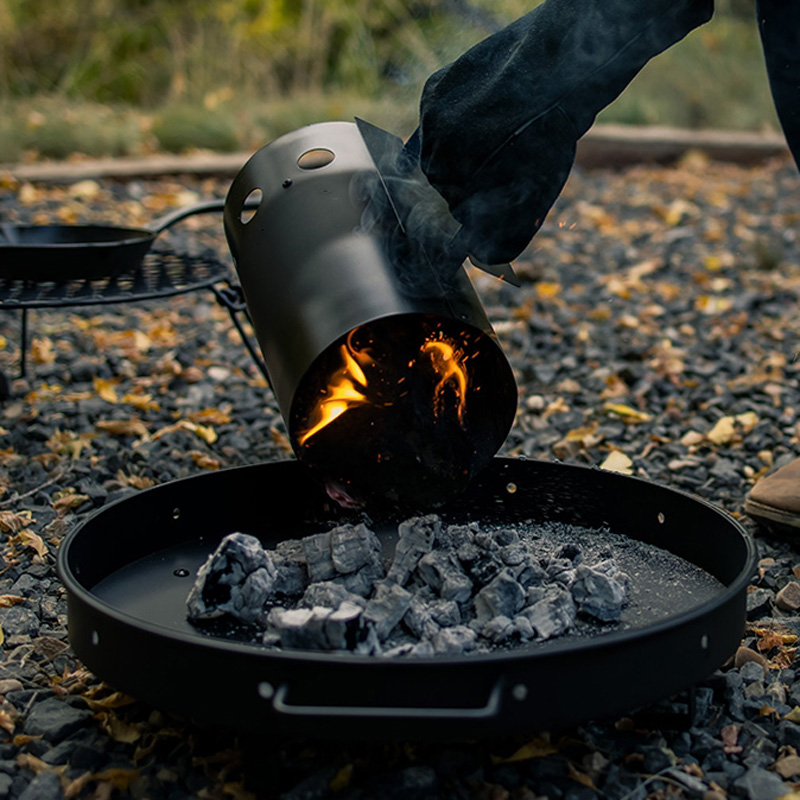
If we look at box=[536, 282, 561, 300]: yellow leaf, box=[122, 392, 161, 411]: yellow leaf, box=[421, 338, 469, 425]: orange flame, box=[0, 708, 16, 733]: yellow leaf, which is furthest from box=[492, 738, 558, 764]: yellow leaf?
box=[536, 282, 561, 300]: yellow leaf

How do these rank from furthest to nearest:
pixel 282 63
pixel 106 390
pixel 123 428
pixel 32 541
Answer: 1. pixel 282 63
2. pixel 106 390
3. pixel 123 428
4. pixel 32 541

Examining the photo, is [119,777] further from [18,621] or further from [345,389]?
[345,389]

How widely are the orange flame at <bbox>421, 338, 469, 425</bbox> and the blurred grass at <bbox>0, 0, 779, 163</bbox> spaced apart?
5228 millimetres

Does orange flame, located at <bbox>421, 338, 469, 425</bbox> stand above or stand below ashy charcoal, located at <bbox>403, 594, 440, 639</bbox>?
above

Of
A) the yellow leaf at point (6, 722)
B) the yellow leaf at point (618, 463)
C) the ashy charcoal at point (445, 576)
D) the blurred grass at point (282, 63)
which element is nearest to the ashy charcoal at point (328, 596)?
the ashy charcoal at point (445, 576)

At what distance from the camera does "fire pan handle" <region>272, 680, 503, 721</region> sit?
1.24 m

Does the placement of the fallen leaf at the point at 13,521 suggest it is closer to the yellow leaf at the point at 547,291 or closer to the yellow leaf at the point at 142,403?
the yellow leaf at the point at 142,403

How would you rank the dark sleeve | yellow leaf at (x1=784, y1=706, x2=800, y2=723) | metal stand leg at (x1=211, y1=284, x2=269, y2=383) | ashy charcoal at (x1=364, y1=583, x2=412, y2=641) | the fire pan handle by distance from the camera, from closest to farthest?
1. the fire pan handle
2. ashy charcoal at (x1=364, y1=583, x2=412, y2=641)
3. yellow leaf at (x1=784, y1=706, x2=800, y2=723)
4. the dark sleeve
5. metal stand leg at (x1=211, y1=284, x2=269, y2=383)

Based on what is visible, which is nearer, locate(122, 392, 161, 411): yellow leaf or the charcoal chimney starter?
the charcoal chimney starter

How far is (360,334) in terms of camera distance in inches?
73.0

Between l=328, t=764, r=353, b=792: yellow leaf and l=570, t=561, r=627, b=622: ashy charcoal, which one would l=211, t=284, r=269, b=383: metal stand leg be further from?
l=328, t=764, r=353, b=792: yellow leaf

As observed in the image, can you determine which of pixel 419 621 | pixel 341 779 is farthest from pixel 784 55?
pixel 341 779

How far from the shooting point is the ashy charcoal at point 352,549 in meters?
1.72

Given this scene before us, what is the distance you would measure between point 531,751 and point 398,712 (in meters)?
0.34
